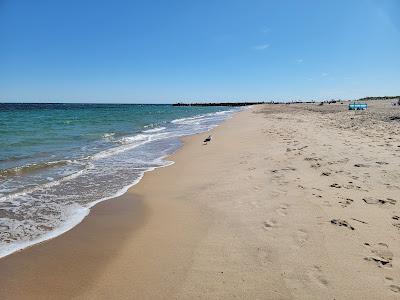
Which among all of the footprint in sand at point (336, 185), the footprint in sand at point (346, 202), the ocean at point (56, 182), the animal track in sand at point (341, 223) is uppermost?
the footprint in sand at point (336, 185)

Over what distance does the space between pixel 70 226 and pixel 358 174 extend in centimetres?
601

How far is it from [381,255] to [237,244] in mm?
1737

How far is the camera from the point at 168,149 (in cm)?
1548

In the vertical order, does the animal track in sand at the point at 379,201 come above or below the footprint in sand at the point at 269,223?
above

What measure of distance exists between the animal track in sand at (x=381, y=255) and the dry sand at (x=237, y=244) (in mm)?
11

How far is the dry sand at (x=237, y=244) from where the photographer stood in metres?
3.46

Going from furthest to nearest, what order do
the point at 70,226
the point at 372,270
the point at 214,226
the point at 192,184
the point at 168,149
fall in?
the point at 168,149
the point at 192,184
the point at 70,226
the point at 214,226
the point at 372,270

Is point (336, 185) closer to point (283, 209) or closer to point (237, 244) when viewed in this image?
point (283, 209)

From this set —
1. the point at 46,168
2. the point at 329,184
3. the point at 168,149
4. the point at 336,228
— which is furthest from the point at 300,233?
the point at 168,149

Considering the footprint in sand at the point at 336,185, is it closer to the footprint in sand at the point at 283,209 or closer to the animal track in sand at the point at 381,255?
the footprint in sand at the point at 283,209

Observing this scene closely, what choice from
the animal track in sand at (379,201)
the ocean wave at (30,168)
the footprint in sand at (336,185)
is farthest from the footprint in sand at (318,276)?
the ocean wave at (30,168)

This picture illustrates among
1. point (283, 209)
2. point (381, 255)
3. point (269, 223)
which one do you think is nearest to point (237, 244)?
point (269, 223)

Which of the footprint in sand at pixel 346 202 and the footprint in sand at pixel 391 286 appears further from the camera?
the footprint in sand at pixel 346 202

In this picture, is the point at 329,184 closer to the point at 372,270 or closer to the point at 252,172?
the point at 252,172
